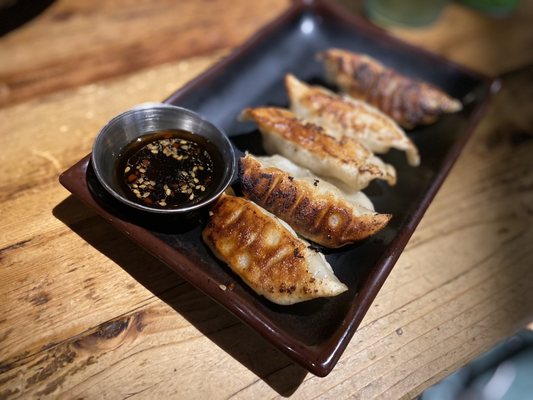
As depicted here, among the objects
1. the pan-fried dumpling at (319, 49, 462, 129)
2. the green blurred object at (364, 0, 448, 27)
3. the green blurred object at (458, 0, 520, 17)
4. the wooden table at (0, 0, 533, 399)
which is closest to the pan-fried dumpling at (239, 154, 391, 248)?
the wooden table at (0, 0, 533, 399)

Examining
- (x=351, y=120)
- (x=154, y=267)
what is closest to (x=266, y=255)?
(x=154, y=267)

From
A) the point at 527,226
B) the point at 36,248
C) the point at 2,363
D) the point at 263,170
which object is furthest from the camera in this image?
the point at 527,226

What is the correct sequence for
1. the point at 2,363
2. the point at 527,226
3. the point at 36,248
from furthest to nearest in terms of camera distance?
→ the point at 527,226 → the point at 36,248 → the point at 2,363

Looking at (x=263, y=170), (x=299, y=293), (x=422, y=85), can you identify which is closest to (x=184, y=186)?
(x=263, y=170)

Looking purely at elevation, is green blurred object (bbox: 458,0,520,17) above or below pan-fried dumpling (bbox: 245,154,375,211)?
above

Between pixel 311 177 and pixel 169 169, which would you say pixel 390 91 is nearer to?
pixel 311 177

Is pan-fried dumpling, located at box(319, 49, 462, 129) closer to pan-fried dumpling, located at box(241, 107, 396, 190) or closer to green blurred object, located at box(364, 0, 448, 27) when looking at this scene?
pan-fried dumpling, located at box(241, 107, 396, 190)

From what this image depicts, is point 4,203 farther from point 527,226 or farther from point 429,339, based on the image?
point 527,226

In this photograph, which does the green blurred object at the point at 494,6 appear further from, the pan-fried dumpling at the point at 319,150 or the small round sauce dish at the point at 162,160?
the small round sauce dish at the point at 162,160
